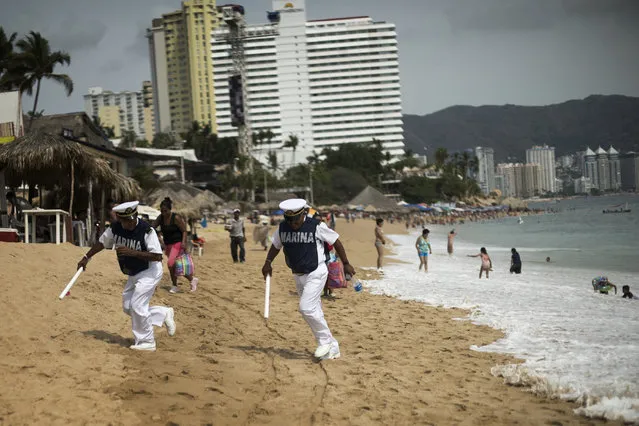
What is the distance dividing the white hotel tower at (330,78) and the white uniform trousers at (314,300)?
6094 inches

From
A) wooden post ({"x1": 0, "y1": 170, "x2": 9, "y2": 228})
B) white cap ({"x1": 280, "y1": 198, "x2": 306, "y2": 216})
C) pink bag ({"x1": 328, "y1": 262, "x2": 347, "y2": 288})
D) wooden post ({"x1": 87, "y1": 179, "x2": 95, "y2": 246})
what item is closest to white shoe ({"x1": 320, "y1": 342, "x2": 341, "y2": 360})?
white cap ({"x1": 280, "y1": 198, "x2": 306, "y2": 216})

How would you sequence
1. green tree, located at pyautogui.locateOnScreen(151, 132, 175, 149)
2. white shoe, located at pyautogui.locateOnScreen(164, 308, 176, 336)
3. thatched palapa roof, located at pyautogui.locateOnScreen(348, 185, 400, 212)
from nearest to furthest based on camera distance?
white shoe, located at pyautogui.locateOnScreen(164, 308, 176, 336) < thatched palapa roof, located at pyautogui.locateOnScreen(348, 185, 400, 212) < green tree, located at pyautogui.locateOnScreen(151, 132, 175, 149)

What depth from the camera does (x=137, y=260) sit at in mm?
6945

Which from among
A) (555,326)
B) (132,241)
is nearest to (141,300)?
(132,241)

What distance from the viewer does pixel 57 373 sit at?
5785mm

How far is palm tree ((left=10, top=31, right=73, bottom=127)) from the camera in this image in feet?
117

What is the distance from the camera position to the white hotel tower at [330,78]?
162 meters

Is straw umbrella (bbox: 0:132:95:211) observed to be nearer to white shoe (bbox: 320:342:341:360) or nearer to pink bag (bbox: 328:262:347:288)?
pink bag (bbox: 328:262:347:288)

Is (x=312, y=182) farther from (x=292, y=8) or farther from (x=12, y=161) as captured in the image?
(x=12, y=161)

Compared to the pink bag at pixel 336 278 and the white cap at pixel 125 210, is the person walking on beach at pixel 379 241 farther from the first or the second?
the white cap at pixel 125 210

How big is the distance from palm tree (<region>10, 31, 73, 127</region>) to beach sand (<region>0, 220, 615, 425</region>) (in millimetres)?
27914

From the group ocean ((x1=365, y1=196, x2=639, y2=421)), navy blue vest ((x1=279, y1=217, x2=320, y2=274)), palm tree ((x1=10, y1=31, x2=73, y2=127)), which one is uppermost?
palm tree ((x1=10, y1=31, x2=73, y2=127))

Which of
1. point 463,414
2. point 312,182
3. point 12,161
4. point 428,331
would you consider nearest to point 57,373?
point 463,414

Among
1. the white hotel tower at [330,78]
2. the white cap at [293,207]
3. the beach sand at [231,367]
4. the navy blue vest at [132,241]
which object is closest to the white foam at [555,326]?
the beach sand at [231,367]
